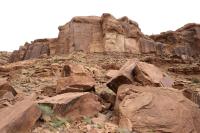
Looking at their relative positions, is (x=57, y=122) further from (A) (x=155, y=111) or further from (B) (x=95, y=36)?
(B) (x=95, y=36)

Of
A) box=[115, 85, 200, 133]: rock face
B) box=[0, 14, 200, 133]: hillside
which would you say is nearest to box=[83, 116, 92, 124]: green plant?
box=[0, 14, 200, 133]: hillside

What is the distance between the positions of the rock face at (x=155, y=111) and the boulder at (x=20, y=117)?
209 cm

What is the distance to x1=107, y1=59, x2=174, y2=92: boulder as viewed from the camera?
32.6ft

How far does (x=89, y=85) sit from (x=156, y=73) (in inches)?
100.0

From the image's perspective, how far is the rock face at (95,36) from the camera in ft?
106

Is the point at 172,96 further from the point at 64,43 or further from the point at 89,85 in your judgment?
the point at 64,43

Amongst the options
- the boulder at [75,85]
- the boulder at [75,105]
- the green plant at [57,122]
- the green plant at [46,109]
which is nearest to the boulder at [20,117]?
the green plant at [46,109]

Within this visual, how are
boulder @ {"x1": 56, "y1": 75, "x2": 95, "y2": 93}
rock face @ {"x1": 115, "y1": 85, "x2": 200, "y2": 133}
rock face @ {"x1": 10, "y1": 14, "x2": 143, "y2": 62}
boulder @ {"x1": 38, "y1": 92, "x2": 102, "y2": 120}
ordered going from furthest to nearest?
rock face @ {"x1": 10, "y1": 14, "x2": 143, "y2": 62} < boulder @ {"x1": 56, "y1": 75, "x2": 95, "y2": 93} < boulder @ {"x1": 38, "y1": 92, "x2": 102, "y2": 120} < rock face @ {"x1": 115, "y1": 85, "x2": 200, "y2": 133}

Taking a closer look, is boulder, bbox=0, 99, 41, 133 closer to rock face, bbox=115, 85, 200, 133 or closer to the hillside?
the hillside

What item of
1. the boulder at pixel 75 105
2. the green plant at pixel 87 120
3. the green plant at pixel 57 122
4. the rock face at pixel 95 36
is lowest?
the green plant at pixel 87 120

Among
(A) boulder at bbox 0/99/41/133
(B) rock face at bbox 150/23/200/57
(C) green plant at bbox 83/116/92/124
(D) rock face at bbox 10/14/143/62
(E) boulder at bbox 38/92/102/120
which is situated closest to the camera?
(A) boulder at bbox 0/99/41/133

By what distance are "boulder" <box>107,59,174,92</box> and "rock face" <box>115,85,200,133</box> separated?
28.2 inches

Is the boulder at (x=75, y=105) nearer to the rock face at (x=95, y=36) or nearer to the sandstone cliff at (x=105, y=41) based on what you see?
the sandstone cliff at (x=105, y=41)

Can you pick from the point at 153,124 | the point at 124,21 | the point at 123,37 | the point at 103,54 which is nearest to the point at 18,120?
the point at 153,124
